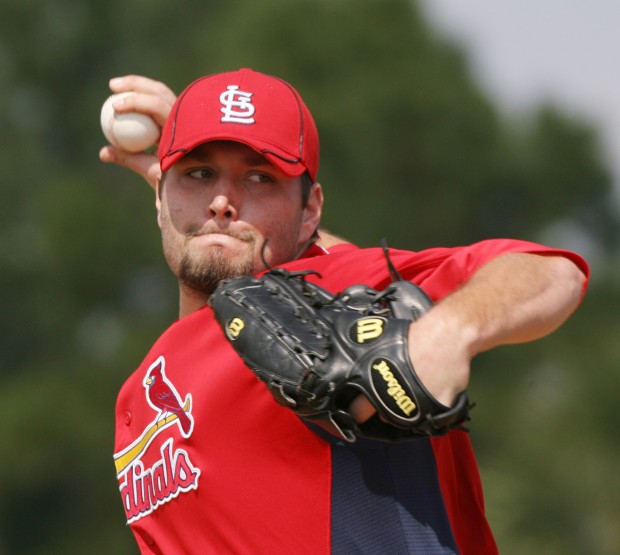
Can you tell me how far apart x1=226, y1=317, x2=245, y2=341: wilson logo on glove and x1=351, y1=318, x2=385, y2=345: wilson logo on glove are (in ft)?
0.68

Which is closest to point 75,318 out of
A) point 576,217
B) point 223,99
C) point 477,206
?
point 477,206

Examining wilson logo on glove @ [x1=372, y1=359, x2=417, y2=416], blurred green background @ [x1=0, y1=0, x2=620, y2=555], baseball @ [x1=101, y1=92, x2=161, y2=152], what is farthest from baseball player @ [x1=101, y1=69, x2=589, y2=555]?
blurred green background @ [x1=0, y1=0, x2=620, y2=555]

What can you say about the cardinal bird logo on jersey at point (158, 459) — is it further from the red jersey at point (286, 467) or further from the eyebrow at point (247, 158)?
the eyebrow at point (247, 158)

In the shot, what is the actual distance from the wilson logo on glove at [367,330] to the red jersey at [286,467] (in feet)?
0.82

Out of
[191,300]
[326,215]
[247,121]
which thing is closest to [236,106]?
[247,121]

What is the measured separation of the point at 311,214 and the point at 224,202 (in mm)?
318

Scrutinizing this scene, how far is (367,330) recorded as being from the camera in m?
2.23

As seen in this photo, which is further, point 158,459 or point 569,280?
point 158,459

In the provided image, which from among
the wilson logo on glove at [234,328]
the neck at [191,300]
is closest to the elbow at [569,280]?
the wilson logo on glove at [234,328]

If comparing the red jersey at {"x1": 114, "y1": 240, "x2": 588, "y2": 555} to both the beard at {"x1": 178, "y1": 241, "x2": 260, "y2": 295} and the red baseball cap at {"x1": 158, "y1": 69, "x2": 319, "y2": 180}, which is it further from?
the red baseball cap at {"x1": 158, "y1": 69, "x2": 319, "y2": 180}

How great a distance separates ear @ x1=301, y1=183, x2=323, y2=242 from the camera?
3.08m

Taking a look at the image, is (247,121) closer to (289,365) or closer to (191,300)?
(191,300)

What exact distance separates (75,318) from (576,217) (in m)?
7.92

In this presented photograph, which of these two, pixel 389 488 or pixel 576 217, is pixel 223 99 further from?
pixel 576 217
